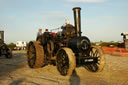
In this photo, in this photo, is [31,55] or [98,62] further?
[31,55]

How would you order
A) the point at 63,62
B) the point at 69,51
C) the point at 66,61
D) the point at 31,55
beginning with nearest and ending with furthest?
1. the point at 69,51
2. the point at 66,61
3. the point at 63,62
4. the point at 31,55

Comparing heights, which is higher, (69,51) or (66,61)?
(69,51)

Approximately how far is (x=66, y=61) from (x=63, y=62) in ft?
0.81

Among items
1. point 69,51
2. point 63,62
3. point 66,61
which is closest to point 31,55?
point 63,62

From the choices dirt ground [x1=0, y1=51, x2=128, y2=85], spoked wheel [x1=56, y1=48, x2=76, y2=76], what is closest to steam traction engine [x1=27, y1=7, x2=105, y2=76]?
spoked wheel [x1=56, y1=48, x2=76, y2=76]

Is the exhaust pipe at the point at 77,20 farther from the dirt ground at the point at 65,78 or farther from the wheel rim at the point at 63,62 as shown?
the dirt ground at the point at 65,78

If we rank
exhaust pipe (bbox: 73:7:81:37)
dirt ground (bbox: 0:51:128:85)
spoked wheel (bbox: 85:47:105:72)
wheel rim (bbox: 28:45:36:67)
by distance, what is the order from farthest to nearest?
wheel rim (bbox: 28:45:36:67), exhaust pipe (bbox: 73:7:81:37), spoked wheel (bbox: 85:47:105:72), dirt ground (bbox: 0:51:128:85)

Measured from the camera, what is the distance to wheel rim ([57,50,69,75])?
5.45 metres

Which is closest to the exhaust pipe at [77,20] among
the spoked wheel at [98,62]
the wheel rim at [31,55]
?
the spoked wheel at [98,62]

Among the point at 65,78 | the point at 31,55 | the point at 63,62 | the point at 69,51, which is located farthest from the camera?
the point at 31,55

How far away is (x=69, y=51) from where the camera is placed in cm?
520

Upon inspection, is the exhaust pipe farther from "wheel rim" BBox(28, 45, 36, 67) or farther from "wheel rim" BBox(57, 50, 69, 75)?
"wheel rim" BBox(28, 45, 36, 67)

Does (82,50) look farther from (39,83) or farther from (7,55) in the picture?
(7,55)

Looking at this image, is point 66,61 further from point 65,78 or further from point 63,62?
point 65,78
